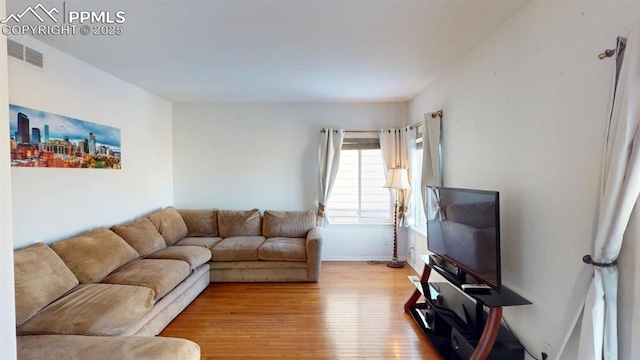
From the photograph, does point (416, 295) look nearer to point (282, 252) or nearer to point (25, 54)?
point (282, 252)

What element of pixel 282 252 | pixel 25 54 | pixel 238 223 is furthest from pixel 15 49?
pixel 282 252

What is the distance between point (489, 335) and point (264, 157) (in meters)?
3.83

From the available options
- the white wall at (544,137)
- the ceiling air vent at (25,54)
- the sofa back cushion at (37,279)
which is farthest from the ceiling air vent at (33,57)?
the white wall at (544,137)

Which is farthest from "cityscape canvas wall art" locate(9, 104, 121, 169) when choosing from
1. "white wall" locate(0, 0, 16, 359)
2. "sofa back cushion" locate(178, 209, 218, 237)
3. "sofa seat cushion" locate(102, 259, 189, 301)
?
"white wall" locate(0, 0, 16, 359)

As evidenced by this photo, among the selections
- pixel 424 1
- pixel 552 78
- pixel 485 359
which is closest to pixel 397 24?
pixel 424 1

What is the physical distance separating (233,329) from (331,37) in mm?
2765

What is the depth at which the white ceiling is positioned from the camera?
6.42ft

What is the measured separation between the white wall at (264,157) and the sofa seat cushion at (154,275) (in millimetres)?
1864

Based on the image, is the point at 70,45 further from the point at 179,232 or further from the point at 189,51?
the point at 179,232

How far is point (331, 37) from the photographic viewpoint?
2.38m

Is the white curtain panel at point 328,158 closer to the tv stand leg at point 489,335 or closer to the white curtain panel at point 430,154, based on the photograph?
the white curtain panel at point 430,154

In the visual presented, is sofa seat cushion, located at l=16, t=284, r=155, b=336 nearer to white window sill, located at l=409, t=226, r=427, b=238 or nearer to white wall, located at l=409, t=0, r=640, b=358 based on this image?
white wall, located at l=409, t=0, r=640, b=358

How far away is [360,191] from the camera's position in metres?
4.87

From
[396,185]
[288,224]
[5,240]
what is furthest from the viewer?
[288,224]
